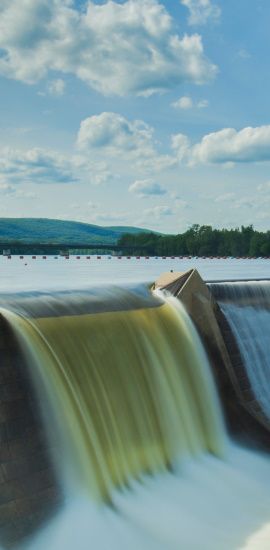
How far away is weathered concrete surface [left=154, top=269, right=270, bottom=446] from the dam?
5 cm

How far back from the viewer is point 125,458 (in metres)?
12.5

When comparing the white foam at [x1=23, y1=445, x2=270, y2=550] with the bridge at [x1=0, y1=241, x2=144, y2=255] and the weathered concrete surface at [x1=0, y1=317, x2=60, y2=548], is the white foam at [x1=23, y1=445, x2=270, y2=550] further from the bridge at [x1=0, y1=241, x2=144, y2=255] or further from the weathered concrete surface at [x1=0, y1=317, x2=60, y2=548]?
the bridge at [x1=0, y1=241, x2=144, y2=255]

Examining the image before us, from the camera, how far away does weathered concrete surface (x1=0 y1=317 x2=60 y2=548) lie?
1014cm

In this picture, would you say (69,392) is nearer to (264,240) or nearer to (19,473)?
(19,473)

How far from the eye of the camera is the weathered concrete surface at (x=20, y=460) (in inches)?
399

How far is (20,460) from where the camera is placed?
35.2 ft

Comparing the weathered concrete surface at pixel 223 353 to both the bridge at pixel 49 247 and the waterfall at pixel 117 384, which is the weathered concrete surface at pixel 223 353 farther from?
the bridge at pixel 49 247

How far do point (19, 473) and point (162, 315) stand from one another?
24.0ft

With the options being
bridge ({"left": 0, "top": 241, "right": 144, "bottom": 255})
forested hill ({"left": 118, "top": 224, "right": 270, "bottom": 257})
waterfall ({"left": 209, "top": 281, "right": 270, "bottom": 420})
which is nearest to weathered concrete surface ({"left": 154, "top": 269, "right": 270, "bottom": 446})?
waterfall ({"left": 209, "top": 281, "right": 270, "bottom": 420})

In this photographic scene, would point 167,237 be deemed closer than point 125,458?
No

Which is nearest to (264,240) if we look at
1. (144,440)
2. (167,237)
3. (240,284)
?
(167,237)

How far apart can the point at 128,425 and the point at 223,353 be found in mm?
5442

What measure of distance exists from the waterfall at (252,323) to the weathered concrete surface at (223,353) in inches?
13.7

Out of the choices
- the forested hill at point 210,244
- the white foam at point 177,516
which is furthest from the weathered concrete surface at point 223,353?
the forested hill at point 210,244
